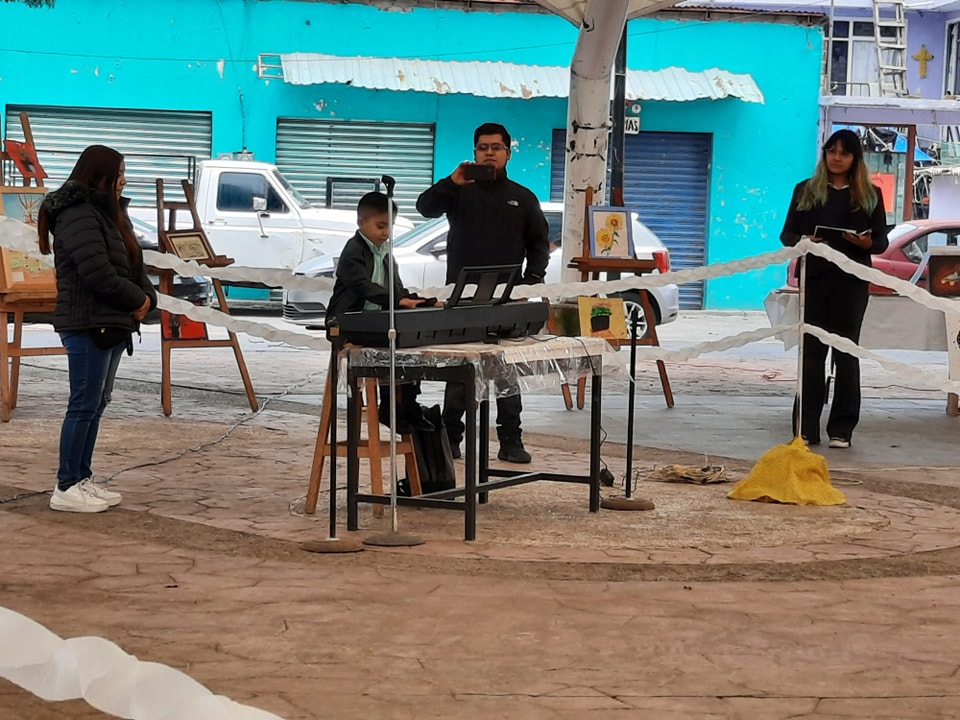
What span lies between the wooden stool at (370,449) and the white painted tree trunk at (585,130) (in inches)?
199

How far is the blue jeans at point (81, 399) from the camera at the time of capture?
20.7ft

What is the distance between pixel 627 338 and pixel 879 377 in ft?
15.9

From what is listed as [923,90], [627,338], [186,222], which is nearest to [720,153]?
[923,90]

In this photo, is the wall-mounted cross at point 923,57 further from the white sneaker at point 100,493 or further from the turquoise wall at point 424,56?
the white sneaker at point 100,493

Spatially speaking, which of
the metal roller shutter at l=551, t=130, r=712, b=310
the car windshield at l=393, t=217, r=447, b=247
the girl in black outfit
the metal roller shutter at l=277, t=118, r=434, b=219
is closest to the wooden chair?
the girl in black outfit

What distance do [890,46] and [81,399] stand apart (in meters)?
22.6

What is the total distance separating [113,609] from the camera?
4.69 m

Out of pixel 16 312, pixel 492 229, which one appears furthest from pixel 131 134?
pixel 492 229

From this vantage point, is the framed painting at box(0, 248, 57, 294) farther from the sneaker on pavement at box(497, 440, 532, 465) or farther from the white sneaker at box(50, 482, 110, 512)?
the sneaker on pavement at box(497, 440, 532, 465)

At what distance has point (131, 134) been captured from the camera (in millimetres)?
22406

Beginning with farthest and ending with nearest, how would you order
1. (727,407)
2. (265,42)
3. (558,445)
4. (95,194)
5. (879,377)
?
(265,42) < (879,377) < (727,407) < (558,445) < (95,194)

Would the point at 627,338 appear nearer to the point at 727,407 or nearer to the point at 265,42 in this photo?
the point at 727,407

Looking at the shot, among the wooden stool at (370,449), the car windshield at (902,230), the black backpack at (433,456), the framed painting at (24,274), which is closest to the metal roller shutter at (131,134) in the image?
the car windshield at (902,230)

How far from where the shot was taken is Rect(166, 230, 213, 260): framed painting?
9906 millimetres
